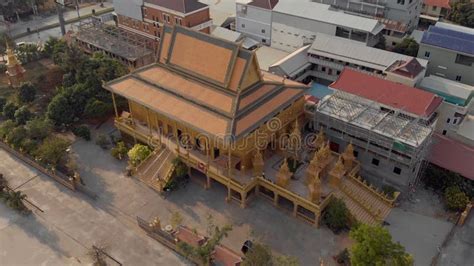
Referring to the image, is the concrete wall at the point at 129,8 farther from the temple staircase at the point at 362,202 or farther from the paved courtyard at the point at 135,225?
the temple staircase at the point at 362,202

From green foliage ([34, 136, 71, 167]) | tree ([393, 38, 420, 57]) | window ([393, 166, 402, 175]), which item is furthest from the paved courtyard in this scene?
tree ([393, 38, 420, 57])

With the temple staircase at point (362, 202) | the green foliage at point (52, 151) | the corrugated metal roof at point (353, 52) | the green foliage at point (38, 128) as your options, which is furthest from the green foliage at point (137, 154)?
the corrugated metal roof at point (353, 52)

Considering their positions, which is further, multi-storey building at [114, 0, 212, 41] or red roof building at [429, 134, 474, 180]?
multi-storey building at [114, 0, 212, 41]

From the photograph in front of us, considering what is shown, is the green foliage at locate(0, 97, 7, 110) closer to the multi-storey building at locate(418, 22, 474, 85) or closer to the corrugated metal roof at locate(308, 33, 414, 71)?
the corrugated metal roof at locate(308, 33, 414, 71)

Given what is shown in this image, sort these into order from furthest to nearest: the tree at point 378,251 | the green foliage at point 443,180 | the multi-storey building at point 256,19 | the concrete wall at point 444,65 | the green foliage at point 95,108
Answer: the multi-storey building at point 256,19 → the concrete wall at point 444,65 → the green foliage at point 95,108 → the green foliage at point 443,180 → the tree at point 378,251

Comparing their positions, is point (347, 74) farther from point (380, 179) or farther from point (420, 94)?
point (380, 179)

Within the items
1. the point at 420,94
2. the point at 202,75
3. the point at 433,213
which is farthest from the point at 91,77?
the point at 433,213
